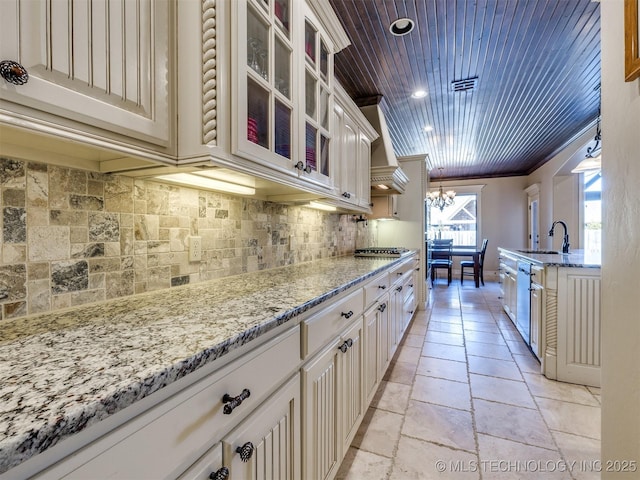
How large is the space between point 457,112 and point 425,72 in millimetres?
1176

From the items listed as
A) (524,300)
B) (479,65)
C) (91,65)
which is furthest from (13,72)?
A: (524,300)

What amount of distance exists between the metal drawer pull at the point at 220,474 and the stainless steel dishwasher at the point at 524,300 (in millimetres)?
2956

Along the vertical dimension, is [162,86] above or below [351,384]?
above

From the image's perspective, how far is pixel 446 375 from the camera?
2.40 m

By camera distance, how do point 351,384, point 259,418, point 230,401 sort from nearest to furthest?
point 230,401, point 259,418, point 351,384

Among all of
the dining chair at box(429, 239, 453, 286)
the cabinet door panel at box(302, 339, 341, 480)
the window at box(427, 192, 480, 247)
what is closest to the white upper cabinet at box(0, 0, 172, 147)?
the cabinet door panel at box(302, 339, 341, 480)

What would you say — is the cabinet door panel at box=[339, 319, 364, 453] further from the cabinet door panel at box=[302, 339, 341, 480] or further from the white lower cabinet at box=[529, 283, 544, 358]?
the white lower cabinet at box=[529, 283, 544, 358]

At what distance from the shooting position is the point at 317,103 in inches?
67.2

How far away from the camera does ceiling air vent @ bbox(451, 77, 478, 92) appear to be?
2.98m

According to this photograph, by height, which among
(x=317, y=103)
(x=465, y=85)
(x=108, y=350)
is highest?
(x=465, y=85)

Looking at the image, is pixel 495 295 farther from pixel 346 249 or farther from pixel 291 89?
pixel 291 89

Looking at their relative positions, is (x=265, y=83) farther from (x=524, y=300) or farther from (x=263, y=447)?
(x=524, y=300)

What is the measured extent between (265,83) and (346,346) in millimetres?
1153

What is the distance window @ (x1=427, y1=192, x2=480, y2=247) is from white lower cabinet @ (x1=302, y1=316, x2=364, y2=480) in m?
6.77
